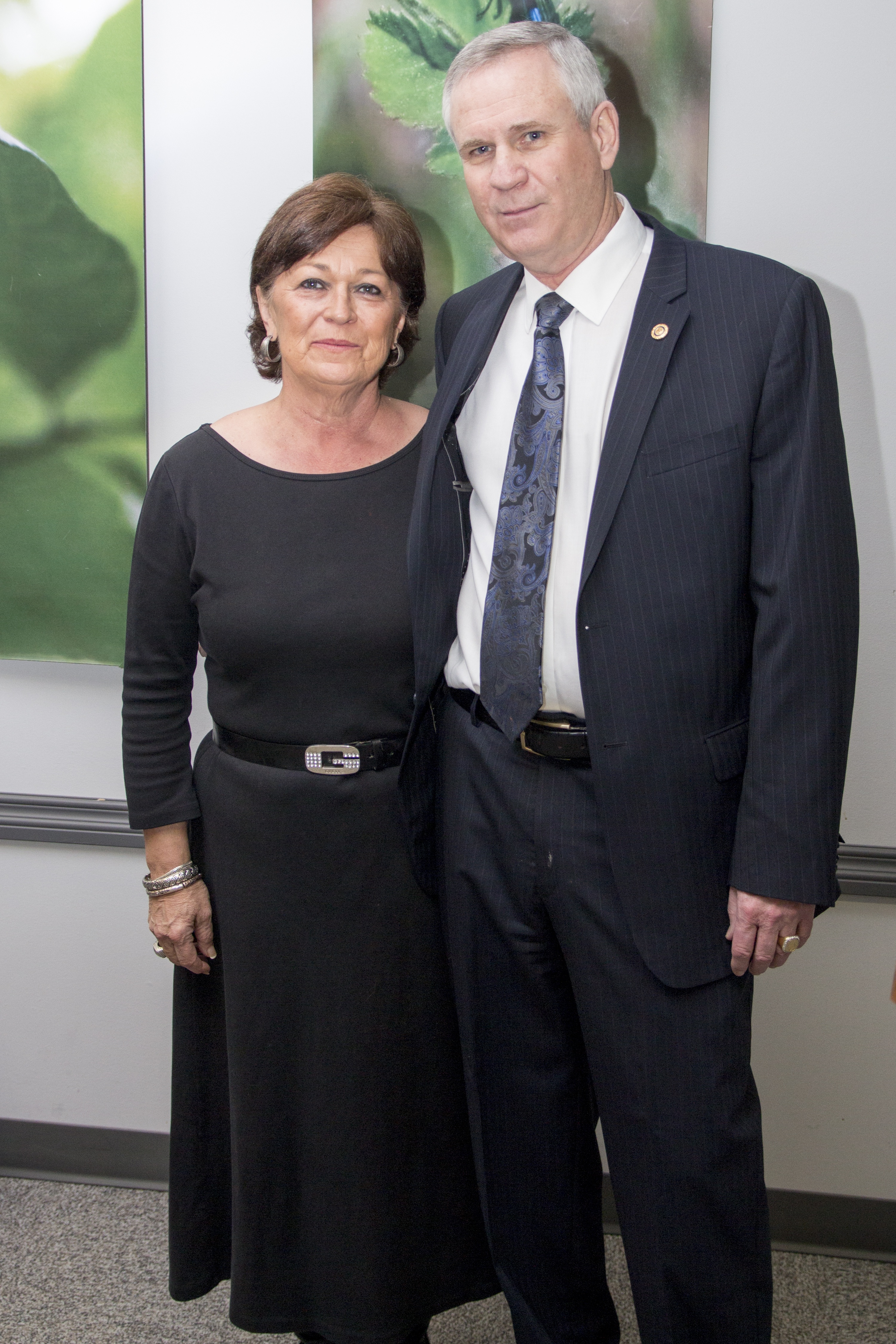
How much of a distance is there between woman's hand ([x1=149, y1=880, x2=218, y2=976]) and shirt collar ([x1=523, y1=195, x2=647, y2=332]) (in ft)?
3.31

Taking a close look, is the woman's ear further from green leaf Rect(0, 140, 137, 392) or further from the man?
green leaf Rect(0, 140, 137, 392)

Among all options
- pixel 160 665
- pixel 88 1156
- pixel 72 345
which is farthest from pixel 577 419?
pixel 88 1156

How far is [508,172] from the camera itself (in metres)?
1.39

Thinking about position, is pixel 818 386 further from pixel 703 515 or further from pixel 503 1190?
pixel 503 1190

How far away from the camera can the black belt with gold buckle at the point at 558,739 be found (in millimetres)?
1406

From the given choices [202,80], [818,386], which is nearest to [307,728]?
[818,386]

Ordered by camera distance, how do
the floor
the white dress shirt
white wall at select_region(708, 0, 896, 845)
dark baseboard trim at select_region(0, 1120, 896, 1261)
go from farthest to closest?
1. dark baseboard trim at select_region(0, 1120, 896, 1261)
2. the floor
3. white wall at select_region(708, 0, 896, 845)
4. the white dress shirt

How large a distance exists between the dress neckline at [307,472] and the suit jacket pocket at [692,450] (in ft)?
1.49

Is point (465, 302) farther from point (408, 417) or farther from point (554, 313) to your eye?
point (554, 313)

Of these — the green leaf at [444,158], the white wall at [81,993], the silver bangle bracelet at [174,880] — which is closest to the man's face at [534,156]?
the green leaf at [444,158]

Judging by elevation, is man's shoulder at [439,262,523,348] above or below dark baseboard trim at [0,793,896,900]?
above

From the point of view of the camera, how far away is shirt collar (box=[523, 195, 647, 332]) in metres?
1.41

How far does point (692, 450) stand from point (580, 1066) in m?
0.88

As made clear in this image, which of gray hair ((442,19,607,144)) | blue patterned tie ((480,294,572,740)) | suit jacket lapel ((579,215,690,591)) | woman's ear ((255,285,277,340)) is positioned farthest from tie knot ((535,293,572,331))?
woman's ear ((255,285,277,340))
